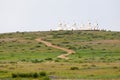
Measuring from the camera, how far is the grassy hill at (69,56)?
4934cm

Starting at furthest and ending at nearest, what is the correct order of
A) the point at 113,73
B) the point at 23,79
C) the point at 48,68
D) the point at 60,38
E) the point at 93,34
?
the point at 93,34
the point at 60,38
the point at 48,68
the point at 113,73
the point at 23,79

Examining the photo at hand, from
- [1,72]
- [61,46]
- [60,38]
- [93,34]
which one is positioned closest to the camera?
[1,72]

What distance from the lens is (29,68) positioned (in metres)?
55.8

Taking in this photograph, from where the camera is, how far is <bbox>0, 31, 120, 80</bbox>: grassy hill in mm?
49344

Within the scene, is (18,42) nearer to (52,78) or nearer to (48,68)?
(48,68)

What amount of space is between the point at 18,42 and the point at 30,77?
7788 centimetres

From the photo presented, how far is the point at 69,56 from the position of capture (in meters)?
80.9

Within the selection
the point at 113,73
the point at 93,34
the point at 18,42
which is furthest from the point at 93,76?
the point at 93,34

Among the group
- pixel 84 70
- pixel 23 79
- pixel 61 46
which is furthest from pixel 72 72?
pixel 61 46

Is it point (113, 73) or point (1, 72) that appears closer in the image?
point (113, 73)

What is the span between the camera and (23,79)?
42.4 m

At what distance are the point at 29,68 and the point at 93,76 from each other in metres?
13.0

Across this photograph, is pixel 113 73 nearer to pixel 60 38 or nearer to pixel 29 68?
pixel 29 68

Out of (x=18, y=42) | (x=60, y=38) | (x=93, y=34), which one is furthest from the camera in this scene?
(x=93, y=34)
